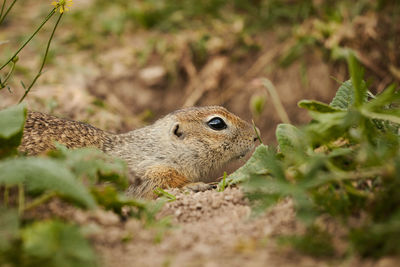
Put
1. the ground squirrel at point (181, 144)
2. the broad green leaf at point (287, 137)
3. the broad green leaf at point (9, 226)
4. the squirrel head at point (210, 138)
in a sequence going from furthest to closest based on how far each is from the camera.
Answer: the squirrel head at point (210, 138)
the ground squirrel at point (181, 144)
the broad green leaf at point (287, 137)
the broad green leaf at point (9, 226)

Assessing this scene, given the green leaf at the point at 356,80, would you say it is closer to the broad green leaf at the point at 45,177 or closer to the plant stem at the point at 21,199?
the broad green leaf at the point at 45,177

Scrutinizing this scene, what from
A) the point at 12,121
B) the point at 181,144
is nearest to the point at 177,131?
the point at 181,144

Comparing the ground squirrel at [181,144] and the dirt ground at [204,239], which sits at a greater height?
the ground squirrel at [181,144]

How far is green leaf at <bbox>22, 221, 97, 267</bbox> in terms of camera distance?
1.66 metres

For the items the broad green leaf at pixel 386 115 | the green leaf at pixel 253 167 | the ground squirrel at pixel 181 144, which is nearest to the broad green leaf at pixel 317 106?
the broad green leaf at pixel 386 115

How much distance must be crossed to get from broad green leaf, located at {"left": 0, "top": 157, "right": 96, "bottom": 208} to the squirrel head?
103 inches

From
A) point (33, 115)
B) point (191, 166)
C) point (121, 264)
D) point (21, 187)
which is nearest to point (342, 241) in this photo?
point (121, 264)

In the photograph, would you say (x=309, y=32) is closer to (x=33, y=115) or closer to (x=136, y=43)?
(x=136, y=43)

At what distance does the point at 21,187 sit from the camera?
206 centimetres

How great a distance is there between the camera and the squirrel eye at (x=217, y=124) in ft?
15.0

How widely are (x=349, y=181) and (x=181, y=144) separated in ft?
8.35

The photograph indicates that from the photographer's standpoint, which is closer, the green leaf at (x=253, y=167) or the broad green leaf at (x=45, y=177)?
the broad green leaf at (x=45, y=177)

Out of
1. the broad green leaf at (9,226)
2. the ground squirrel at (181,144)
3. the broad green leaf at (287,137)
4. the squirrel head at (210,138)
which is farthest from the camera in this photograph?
the squirrel head at (210,138)

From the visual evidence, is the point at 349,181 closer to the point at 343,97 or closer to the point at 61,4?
the point at 343,97
